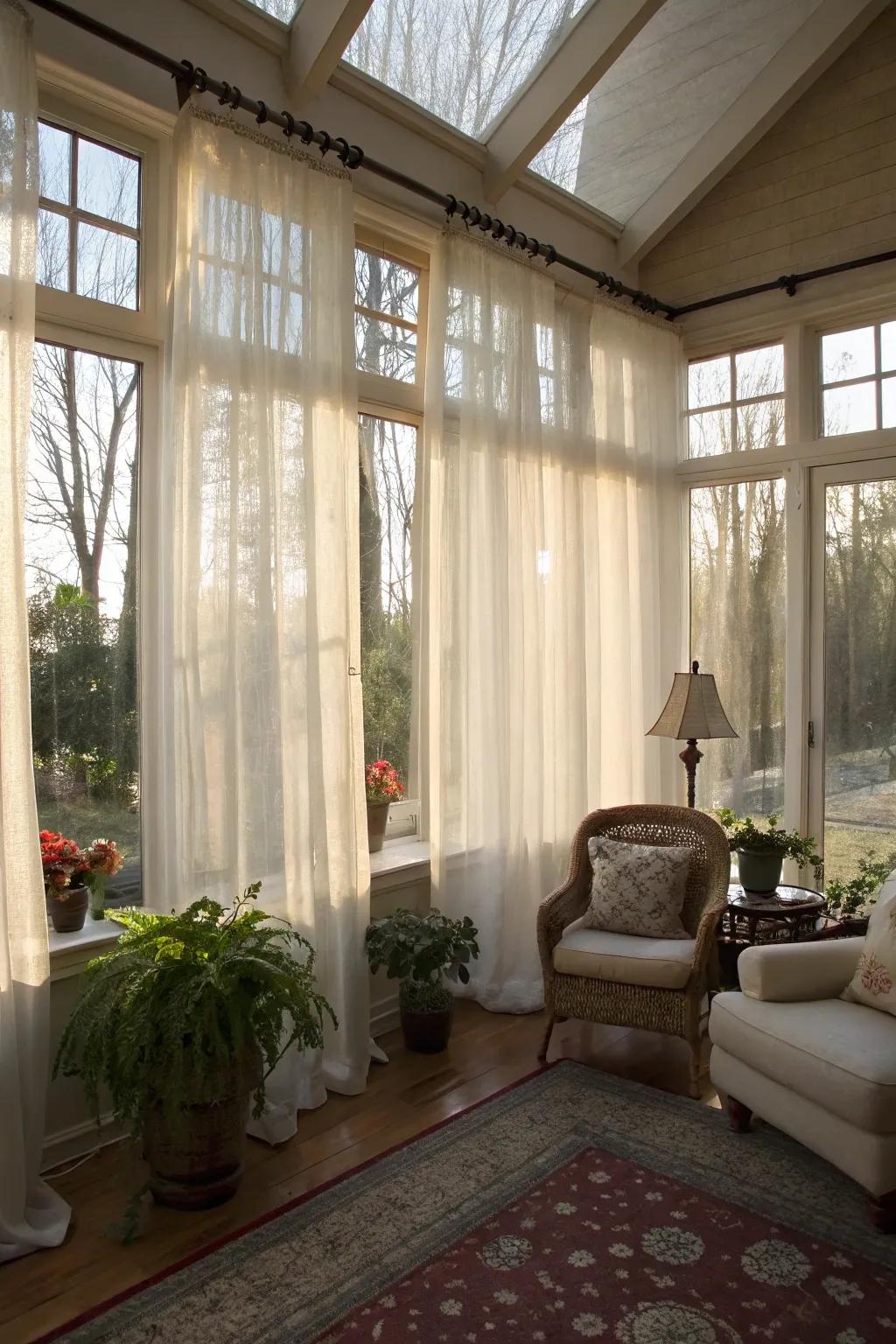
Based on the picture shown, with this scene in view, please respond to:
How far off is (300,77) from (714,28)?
1.99m

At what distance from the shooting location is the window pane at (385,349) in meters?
3.88

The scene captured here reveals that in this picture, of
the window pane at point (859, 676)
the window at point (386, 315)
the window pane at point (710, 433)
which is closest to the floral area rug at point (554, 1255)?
the window pane at point (859, 676)

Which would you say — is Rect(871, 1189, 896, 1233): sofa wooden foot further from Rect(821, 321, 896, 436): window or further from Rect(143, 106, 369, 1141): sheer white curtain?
Rect(821, 321, 896, 436): window

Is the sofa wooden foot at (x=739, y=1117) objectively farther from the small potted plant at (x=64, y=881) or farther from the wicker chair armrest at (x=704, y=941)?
the small potted plant at (x=64, y=881)

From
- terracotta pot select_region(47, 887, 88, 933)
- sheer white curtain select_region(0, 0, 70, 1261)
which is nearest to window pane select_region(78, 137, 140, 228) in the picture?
sheer white curtain select_region(0, 0, 70, 1261)

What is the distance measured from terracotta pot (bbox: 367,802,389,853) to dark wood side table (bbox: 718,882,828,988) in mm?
1343

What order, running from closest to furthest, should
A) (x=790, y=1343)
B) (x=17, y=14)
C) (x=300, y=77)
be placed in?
(x=790, y=1343), (x=17, y=14), (x=300, y=77)

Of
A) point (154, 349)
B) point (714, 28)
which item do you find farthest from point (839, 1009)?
point (714, 28)

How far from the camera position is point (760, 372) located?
15.6 ft

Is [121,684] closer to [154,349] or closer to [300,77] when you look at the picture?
[154,349]

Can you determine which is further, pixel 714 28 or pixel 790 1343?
pixel 714 28

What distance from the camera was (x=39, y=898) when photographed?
2.58 m

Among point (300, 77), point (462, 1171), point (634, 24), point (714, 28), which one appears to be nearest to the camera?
point (462, 1171)

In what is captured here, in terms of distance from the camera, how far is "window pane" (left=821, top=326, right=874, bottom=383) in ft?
14.5
